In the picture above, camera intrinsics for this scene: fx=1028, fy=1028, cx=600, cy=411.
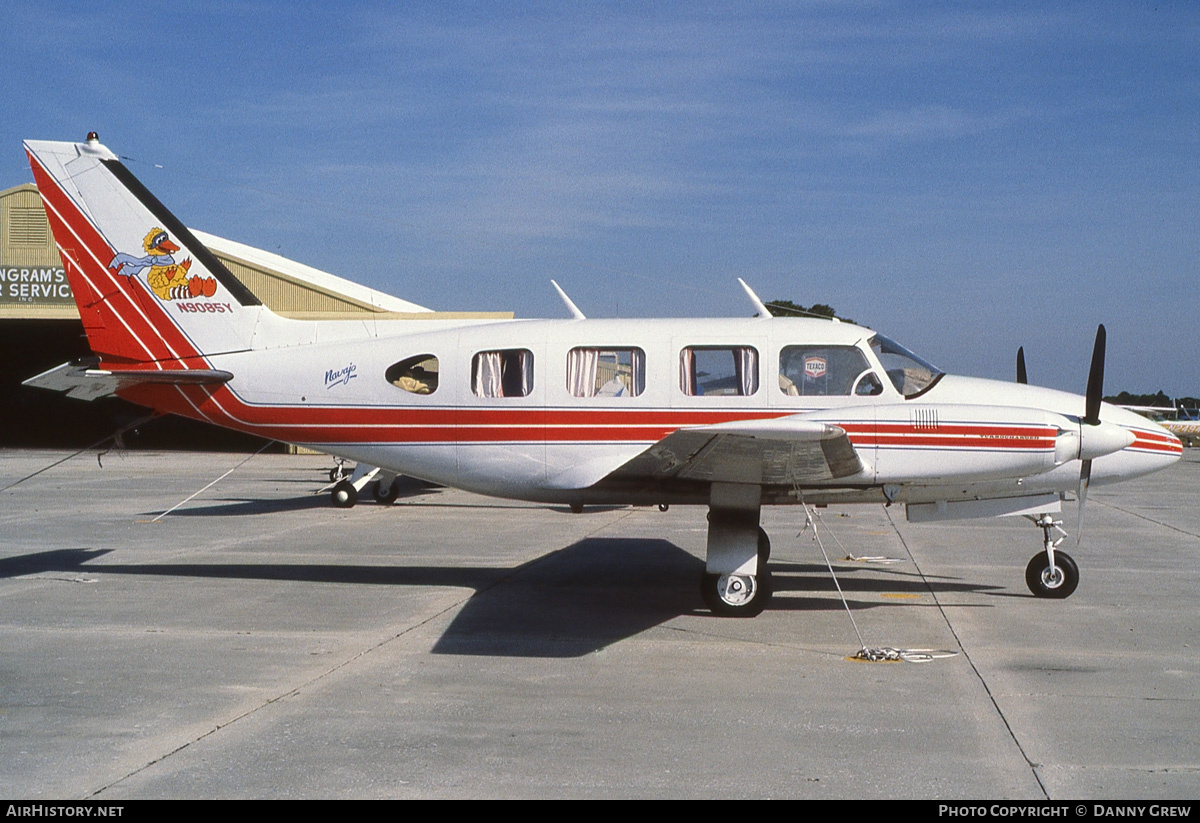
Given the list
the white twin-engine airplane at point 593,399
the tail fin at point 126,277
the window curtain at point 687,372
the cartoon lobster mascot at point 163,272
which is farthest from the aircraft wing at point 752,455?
the cartoon lobster mascot at point 163,272

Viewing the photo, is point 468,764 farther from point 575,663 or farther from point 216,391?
point 216,391

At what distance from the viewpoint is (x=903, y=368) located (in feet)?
31.7

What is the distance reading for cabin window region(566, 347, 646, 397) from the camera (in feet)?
32.1

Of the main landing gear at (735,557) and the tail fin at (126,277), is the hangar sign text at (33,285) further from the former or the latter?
the main landing gear at (735,557)

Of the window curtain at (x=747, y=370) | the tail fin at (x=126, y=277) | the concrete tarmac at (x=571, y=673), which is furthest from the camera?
the tail fin at (x=126, y=277)

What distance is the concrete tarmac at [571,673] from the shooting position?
5.26 m

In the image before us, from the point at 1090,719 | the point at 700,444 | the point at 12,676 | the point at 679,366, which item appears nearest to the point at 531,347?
the point at 679,366

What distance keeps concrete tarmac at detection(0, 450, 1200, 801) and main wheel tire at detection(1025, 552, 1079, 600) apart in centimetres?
18

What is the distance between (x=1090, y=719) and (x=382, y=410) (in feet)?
22.2

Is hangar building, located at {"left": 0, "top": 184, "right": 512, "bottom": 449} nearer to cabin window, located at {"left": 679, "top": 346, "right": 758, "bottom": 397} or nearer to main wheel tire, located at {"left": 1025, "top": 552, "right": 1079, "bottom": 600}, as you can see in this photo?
cabin window, located at {"left": 679, "top": 346, "right": 758, "bottom": 397}

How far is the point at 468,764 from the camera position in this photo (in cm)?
537

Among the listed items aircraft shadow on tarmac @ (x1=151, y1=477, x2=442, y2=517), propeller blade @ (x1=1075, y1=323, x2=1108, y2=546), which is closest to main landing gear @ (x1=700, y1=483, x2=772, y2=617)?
A: propeller blade @ (x1=1075, y1=323, x2=1108, y2=546)

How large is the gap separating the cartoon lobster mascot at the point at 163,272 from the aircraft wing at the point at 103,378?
3.02 feet

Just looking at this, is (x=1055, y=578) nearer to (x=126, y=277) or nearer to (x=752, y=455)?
(x=752, y=455)
